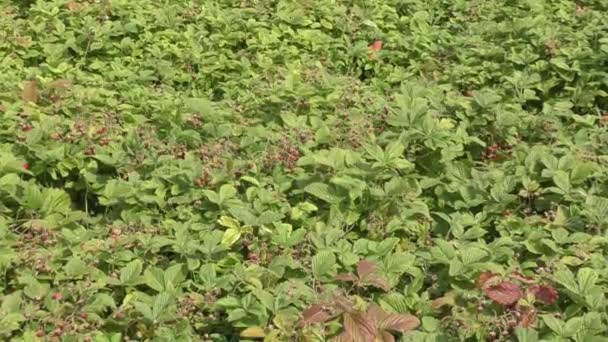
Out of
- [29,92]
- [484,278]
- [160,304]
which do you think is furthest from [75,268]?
[29,92]

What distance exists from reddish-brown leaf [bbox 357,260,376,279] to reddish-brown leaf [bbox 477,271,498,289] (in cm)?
37

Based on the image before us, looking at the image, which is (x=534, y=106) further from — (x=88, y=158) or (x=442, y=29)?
(x=88, y=158)

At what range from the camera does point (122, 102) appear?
4246mm

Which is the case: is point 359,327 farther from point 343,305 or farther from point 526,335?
point 526,335

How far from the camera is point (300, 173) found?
140 inches

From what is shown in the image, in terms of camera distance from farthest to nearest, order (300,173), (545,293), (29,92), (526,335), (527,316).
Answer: (29,92), (300,173), (545,293), (527,316), (526,335)

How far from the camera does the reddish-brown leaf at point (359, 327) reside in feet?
8.34

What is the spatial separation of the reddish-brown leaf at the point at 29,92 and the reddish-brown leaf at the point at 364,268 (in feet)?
6.76

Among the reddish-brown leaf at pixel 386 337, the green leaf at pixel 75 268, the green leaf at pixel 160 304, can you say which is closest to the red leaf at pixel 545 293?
the reddish-brown leaf at pixel 386 337

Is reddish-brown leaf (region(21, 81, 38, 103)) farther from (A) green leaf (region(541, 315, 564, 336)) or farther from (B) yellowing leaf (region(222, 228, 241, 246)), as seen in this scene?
(A) green leaf (region(541, 315, 564, 336))

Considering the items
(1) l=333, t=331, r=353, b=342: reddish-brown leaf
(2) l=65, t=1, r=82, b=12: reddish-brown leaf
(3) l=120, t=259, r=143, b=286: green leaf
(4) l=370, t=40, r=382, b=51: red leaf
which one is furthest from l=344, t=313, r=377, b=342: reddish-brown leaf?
(2) l=65, t=1, r=82, b=12: reddish-brown leaf

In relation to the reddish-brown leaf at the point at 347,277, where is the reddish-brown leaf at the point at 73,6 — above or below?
below

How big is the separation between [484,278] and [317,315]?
0.61 metres

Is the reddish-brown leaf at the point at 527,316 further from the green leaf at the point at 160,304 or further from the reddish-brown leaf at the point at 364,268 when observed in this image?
the green leaf at the point at 160,304
